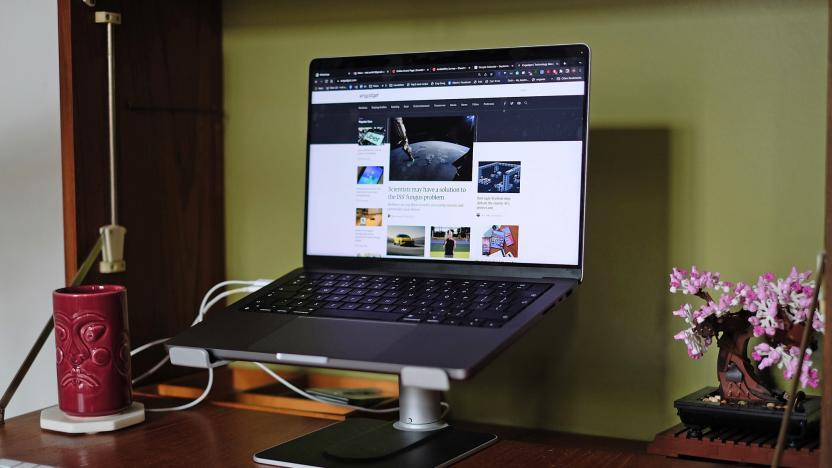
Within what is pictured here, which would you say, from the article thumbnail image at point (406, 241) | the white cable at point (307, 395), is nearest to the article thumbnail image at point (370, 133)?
the article thumbnail image at point (406, 241)

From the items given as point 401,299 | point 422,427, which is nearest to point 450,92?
point 401,299

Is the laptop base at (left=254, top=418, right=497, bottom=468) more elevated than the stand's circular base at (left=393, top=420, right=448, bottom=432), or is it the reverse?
the stand's circular base at (left=393, top=420, right=448, bottom=432)

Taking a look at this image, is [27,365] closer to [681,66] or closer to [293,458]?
[293,458]

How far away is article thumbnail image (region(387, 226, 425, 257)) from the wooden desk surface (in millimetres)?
229

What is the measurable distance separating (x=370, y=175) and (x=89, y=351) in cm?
39

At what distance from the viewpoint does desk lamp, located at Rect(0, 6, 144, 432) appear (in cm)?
110

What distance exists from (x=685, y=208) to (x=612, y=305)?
0.52 ft

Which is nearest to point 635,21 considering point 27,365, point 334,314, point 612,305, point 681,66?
point 681,66

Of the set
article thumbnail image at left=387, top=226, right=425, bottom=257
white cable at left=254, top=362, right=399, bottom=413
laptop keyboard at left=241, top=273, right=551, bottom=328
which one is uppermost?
article thumbnail image at left=387, top=226, right=425, bottom=257

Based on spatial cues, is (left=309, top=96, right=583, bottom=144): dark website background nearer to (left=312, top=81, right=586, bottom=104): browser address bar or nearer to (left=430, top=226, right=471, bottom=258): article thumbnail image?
(left=312, top=81, right=586, bottom=104): browser address bar

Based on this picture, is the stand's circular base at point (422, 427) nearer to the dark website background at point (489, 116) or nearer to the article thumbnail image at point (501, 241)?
the article thumbnail image at point (501, 241)

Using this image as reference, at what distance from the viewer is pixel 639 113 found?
123 centimetres

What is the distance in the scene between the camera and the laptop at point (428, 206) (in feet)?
3.37

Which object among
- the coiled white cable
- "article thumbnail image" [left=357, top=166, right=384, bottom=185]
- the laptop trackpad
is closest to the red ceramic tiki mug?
the coiled white cable
